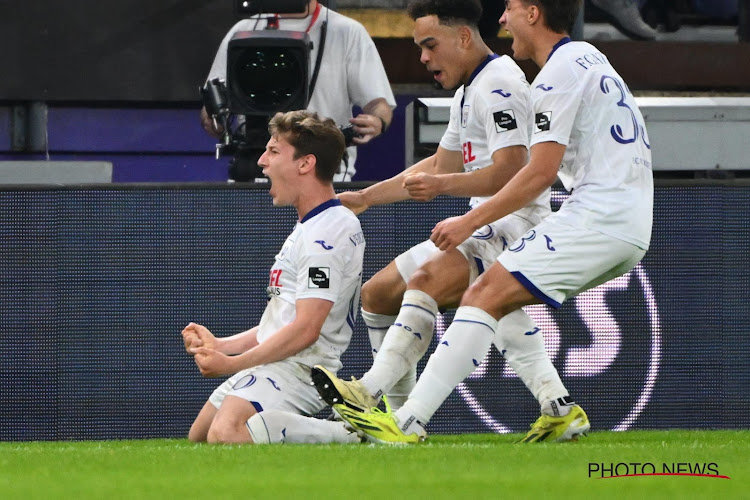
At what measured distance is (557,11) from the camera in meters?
5.16

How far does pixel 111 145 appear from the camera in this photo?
9.17 meters

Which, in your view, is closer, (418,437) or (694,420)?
(418,437)

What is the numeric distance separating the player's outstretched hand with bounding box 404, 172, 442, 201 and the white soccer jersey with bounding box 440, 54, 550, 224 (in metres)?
0.35

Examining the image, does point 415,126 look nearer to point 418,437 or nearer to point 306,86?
point 306,86

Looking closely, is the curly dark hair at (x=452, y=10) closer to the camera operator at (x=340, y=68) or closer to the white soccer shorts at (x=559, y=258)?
the white soccer shorts at (x=559, y=258)

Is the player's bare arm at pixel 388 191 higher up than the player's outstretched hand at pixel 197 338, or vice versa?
the player's bare arm at pixel 388 191

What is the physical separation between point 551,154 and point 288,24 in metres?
3.17

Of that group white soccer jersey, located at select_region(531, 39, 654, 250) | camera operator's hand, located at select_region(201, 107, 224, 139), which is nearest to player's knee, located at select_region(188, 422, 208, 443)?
white soccer jersey, located at select_region(531, 39, 654, 250)

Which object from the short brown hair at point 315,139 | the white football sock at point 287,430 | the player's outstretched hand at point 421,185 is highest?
the short brown hair at point 315,139

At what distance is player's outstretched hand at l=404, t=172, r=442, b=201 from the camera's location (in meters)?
5.12

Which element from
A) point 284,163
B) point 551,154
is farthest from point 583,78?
point 284,163

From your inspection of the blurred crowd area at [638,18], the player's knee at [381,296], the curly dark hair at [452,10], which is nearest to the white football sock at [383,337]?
the player's knee at [381,296]

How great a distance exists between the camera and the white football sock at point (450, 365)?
4.90 metres

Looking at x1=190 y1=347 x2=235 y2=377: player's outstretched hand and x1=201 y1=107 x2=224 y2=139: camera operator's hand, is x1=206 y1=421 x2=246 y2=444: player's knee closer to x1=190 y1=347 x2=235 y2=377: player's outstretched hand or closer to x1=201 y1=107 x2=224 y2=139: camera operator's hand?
x1=190 y1=347 x2=235 y2=377: player's outstretched hand
